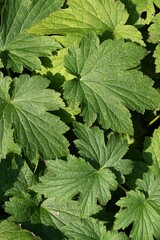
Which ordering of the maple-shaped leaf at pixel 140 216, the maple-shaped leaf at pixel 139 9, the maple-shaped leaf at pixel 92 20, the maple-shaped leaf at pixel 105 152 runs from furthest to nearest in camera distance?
1. the maple-shaped leaf at pixel 139 9
2. the maple-shaped leaf at pixel 92 20
3. the maple-shaped leaf at pixel 105 152
4. the maple-shaped leaf at pixel 140 216

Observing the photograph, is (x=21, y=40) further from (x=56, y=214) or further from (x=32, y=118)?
(x=56, y=214)

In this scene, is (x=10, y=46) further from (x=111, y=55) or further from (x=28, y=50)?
(x=111, y=55)

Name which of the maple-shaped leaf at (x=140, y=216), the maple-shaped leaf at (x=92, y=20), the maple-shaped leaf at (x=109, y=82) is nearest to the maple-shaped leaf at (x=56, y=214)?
the maple-shaped leaf at (x=140, y=216)

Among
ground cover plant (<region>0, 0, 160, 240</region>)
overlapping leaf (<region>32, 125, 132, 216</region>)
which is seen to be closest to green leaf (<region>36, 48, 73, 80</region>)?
ground cover plant (<region>0, 0, 160, 240</region>)

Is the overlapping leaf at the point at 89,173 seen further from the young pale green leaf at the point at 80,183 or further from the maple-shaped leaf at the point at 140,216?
the maple-shaped leaf at the point at 140,216

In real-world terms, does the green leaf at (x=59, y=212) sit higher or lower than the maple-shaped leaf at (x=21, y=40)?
lower

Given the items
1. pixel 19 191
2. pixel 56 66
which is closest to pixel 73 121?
pixel 56 66

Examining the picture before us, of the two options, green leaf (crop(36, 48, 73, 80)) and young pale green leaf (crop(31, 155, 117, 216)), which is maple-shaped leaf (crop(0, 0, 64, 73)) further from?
young pale green leaf (crop(31, 155, 117, 216))
